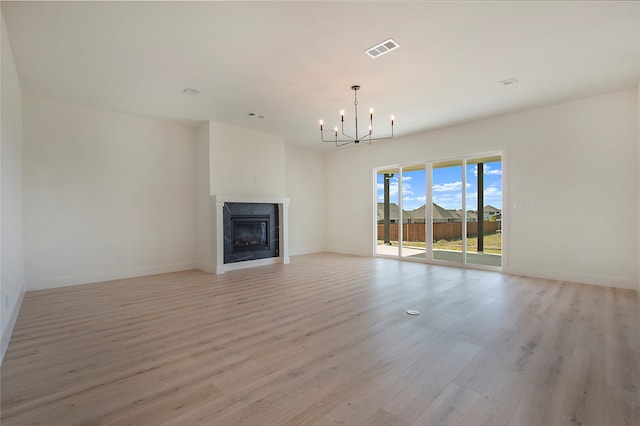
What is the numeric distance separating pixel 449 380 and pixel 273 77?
12.3ft

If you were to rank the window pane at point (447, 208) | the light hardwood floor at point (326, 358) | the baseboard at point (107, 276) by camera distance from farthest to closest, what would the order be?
the window pane at point (447, 208), the baseboard at point (107, 276), the light hardwood floor at point (326, 358)

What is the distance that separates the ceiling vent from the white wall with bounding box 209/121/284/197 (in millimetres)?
3676

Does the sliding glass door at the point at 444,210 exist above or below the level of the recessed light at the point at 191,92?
A: below

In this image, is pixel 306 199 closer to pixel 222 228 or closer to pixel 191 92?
pixel 222 228

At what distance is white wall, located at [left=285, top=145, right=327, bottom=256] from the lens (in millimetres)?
7965

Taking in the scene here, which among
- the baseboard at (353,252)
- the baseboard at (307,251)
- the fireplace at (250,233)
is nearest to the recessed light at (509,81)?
the baseboard at (353,252)

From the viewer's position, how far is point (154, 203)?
5738 millimetres

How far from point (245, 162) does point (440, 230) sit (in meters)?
4.48

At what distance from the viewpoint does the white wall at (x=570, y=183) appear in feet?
14.5

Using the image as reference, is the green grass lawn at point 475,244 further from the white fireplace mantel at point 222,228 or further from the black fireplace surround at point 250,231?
the black fireplace surround at point 250,231

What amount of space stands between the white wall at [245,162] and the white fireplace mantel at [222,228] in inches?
10.0

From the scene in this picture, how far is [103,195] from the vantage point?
5.18 m

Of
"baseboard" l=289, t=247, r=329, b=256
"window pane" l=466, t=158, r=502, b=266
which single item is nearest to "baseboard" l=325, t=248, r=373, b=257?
"baseboard" l=289, t=247, r=329, b=256

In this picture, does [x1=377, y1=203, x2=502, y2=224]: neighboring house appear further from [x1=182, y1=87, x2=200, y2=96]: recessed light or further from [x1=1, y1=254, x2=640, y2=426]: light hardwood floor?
[x1=182, y1=87, x2=200, y2=96]: recessed light
